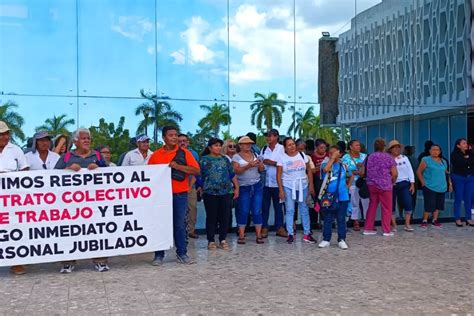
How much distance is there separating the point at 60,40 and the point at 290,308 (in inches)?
284

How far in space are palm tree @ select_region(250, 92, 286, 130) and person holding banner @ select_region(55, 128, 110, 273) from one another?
5.00m

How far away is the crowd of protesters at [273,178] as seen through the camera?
6996 millimetres

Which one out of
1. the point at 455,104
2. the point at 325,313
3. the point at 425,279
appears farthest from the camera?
the point at 455,104

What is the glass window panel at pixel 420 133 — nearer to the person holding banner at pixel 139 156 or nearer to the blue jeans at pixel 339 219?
the blue jeans at pixel 339 219

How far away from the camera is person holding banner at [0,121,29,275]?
6477 millimetres

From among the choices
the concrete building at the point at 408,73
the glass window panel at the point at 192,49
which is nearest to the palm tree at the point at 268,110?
the glass window panel at the point at 192,49

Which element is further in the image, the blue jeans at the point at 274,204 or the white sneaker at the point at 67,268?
the blue jeans at the point at 274,204

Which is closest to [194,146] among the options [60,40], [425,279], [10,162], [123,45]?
[123,45]

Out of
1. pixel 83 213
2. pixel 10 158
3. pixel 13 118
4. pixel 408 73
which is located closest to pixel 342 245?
pixel 83 213

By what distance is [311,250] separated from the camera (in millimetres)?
7918

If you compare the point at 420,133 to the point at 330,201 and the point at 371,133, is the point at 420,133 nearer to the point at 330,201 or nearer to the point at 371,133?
the point at 371,133

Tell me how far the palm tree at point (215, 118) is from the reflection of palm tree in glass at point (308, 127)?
1.33 m

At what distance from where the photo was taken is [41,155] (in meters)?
7.15

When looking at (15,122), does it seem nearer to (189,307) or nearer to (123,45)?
(123,45)
